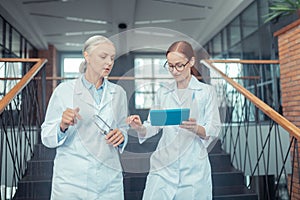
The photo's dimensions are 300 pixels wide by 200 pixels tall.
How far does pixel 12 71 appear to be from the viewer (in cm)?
448

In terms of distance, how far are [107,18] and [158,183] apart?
15.0ft

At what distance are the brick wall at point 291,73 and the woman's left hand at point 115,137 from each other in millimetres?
2254

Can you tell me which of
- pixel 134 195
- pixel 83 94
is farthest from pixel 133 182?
pixel 83 94

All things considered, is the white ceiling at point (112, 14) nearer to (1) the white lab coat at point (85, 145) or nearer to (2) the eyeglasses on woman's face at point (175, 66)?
(1) the white lab coat at point (85, 145)

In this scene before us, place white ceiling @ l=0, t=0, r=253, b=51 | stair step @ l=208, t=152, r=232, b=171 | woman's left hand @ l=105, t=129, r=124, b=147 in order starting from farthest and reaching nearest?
white ceiling @ l=0, t=0, r=253, b=51 → stair step @ l=208, t=152, r=232, b=171 → woman's left hand @ l=105, t=129, r=124, b=147

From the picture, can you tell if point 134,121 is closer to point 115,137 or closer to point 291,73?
point 115,137

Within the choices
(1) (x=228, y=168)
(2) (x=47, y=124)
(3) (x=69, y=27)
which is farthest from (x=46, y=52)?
(2) (x=47, y=124)

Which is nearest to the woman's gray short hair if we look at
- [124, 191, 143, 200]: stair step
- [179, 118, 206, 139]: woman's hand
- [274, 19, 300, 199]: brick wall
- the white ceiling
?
[179, 118, 206, 139]: woman's hand

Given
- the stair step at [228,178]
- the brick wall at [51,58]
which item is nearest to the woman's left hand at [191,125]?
the stair step at [228,178]

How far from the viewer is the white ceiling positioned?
457cm

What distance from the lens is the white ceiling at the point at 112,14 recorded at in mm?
4566

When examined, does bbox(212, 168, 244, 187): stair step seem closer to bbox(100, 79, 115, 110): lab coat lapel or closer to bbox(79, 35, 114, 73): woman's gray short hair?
bbox(100, 79, 115, 110): lab coat lapel

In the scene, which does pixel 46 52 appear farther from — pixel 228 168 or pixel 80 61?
pixel 80 61

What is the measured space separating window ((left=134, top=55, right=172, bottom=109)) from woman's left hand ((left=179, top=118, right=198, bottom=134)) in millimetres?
121
